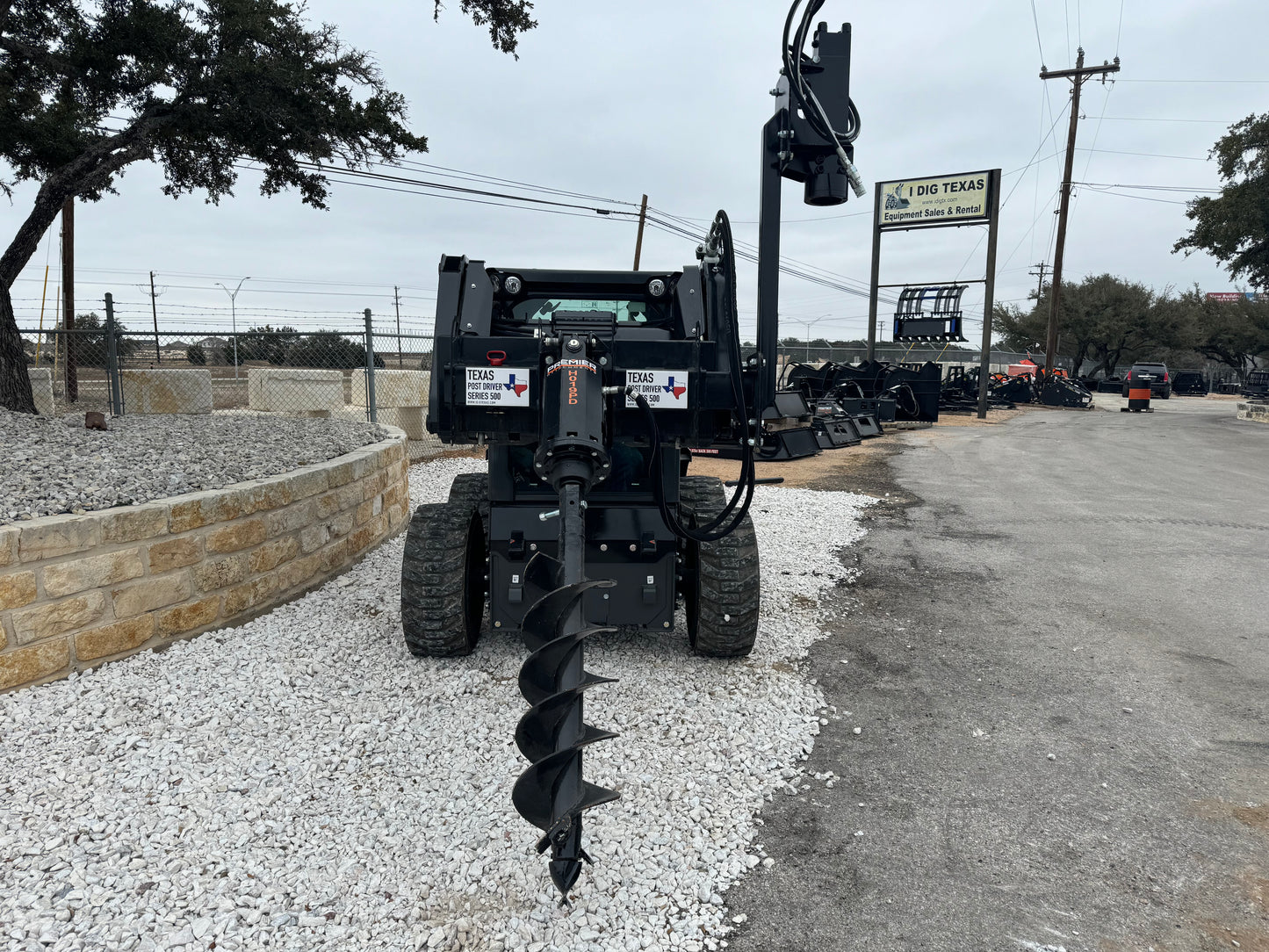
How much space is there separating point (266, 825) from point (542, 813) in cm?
116

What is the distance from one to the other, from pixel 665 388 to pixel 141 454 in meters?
4.11

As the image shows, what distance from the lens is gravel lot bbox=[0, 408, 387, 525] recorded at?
4312 millimetres

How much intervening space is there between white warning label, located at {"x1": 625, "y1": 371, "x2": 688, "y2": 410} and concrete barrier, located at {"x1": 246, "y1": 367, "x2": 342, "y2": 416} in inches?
352

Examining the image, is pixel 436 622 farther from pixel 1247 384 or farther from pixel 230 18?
A: pixel 1247 384

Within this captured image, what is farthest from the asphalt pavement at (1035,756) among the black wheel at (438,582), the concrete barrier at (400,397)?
the concrete barrier at (400,397)

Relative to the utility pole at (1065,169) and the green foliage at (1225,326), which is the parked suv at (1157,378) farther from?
the green foliage at (1225,326)

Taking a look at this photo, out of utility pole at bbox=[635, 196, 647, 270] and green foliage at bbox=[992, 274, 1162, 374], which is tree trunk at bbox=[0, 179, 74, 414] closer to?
utility pole at bbox=[635, 196, 647, 270]

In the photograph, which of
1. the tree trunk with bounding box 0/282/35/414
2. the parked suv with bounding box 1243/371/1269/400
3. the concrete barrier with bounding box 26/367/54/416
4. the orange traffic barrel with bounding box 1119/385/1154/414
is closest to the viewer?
Result: the tree trunk with bounding box 0/282/35/414

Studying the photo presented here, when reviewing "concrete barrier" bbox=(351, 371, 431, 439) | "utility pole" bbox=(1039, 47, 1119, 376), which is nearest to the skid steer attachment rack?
"concrete barrier" bbox=(351, 371, 431, 439)

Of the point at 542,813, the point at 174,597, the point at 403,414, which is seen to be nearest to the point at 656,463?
the point at 542,813

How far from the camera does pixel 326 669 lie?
170 inches

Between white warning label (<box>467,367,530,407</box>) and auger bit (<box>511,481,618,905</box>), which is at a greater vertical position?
white warning label (<box>467,367,530,407</box>)

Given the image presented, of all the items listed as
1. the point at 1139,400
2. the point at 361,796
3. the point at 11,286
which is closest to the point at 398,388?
the point at 11,286

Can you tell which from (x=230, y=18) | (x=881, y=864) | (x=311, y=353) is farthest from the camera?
(x=311, y=353)
